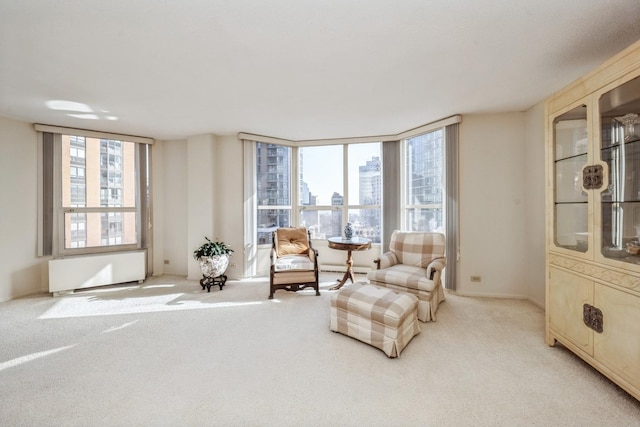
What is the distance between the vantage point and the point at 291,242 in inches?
176

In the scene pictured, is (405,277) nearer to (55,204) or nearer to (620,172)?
(620,172)

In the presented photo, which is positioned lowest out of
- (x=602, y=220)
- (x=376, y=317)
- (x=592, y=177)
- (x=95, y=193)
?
(x=376, y=317)

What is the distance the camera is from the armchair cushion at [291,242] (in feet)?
14.4

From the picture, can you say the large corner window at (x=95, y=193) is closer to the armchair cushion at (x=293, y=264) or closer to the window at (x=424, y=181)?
the armchair cushion at (x=293, y=264)

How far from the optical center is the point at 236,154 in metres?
4.77

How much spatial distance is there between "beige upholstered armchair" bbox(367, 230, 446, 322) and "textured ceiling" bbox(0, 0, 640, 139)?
180 cm

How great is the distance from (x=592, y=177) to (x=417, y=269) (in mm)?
1891

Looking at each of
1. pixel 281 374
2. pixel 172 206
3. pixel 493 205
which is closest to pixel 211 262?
pixel 172 206

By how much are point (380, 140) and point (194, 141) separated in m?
3.38

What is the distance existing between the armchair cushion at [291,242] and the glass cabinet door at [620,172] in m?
3.48

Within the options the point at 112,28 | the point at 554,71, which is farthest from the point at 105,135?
the point at 554,71

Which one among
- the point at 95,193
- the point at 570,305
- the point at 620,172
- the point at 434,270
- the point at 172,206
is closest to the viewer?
the point at 620,172

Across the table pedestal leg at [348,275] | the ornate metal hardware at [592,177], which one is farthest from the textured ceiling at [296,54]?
the table pedestal leg at [348,275]

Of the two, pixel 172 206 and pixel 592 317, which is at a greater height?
pixel 172 206
